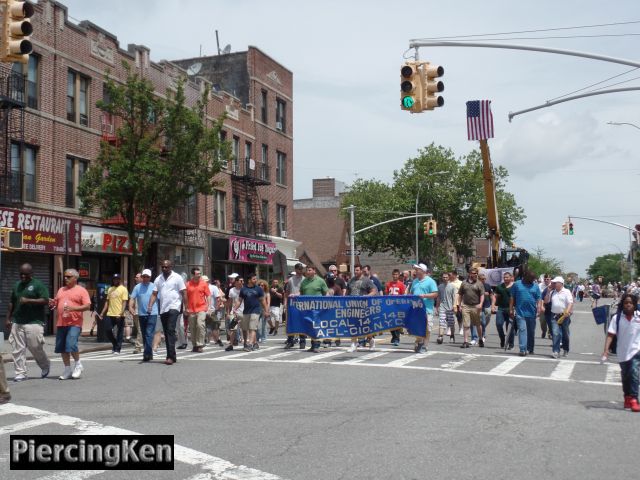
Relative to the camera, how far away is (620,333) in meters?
10.5

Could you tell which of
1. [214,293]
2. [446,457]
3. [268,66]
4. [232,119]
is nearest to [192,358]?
[214,293]

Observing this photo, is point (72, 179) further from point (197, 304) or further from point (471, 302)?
point (471, 302)

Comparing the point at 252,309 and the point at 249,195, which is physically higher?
the point at 249,195

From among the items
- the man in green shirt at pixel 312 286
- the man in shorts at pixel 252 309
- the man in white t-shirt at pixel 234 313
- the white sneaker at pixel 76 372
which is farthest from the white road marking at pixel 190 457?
the man in white t-shirt at pixel 234 313

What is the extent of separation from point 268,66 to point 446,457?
1610 inches

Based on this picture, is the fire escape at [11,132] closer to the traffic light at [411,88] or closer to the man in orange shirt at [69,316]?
the man in orange shirt at [69,316]

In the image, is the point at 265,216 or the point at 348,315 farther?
the point at 265,216

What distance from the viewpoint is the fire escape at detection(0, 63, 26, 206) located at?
2500cm

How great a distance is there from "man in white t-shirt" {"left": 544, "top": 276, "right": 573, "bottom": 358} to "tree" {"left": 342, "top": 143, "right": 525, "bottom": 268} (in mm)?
51745

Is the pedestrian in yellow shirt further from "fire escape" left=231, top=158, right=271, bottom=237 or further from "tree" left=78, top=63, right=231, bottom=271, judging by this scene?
"fire escape" left=231, top=158, right=271, bottom=237

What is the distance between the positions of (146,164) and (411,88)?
11739 millimetres

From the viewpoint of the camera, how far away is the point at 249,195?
142ft

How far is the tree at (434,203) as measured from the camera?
71000mm

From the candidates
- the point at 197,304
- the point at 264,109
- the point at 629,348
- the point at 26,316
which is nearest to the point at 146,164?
the point at 197,304
